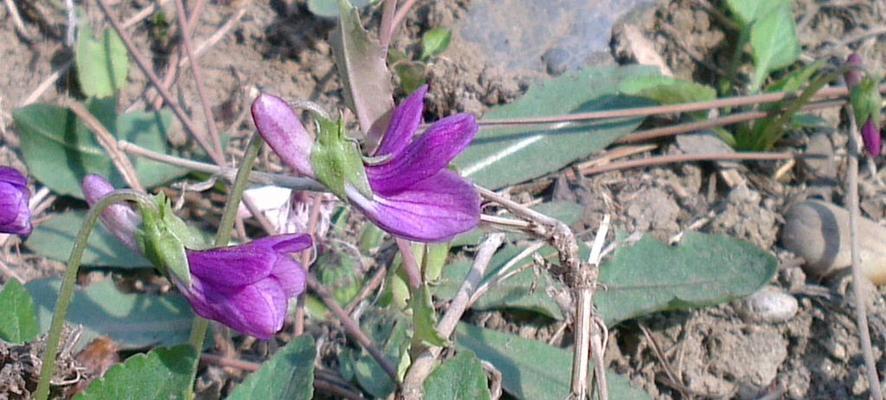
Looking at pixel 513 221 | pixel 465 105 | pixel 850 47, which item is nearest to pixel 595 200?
pixel 465 105

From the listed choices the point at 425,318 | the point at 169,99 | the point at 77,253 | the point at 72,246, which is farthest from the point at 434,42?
the point at 77,253

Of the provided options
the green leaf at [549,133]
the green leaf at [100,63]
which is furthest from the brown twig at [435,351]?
the green leaf at [100,63]

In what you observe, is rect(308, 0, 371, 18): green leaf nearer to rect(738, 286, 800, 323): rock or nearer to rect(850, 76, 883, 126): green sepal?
rect(738, 286, 800, 323): rock

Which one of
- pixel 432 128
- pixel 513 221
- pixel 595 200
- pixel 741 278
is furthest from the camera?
pixel 595 200

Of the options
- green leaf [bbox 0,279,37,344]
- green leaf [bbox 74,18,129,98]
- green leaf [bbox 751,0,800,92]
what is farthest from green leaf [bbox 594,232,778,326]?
green leaf [bbox 74,18,129,98]

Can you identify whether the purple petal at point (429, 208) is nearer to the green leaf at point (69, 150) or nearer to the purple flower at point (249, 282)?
the purple flower at point (249, 282)

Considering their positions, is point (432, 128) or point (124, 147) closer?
point (432, 128)

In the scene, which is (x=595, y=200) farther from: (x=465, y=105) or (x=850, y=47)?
(x=850, y=47)

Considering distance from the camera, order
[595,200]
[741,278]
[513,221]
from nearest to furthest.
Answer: [513,221]
[741,278]
[595,200]

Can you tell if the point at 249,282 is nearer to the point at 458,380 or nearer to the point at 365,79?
the point at 458,380

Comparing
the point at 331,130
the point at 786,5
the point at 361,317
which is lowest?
the point at 361,317
